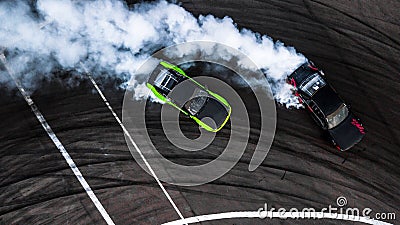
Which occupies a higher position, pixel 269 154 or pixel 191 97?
pixel 269 154

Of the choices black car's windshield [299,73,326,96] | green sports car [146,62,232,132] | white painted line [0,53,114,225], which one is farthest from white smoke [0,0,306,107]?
green sports car [146,62,232,132]

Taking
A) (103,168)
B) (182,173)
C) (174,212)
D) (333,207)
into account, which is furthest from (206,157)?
(333,207)

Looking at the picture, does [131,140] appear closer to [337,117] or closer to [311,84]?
[311,84]

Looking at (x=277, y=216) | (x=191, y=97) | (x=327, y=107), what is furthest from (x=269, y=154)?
(x=191, y=97)

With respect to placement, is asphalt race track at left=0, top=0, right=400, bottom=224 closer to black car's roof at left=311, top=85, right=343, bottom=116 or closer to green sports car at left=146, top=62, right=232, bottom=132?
black car's roof at left=311, top=85, right=343, bottom=116

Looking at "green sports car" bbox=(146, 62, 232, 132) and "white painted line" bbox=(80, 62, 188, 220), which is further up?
"green sports car" bbox=(146, 62, 232, 132)

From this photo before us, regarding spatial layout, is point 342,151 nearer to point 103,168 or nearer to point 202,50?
point 202,50

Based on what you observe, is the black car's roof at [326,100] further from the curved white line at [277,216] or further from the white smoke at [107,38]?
the curved white line at [277,216]

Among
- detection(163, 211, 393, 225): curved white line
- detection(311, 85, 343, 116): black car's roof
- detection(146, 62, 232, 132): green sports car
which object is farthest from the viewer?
detection(163, 211, 393, 225): curved white line
